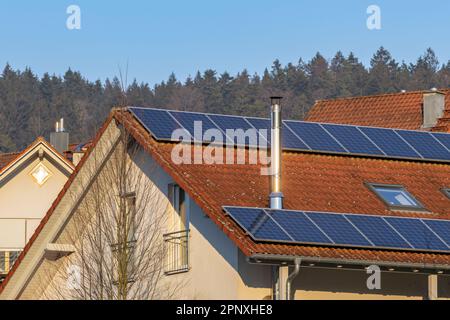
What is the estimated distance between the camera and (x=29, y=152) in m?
51.2

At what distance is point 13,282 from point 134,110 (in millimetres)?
6980

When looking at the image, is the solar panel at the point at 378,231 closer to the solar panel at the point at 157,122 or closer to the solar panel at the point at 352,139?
the solar panel at the point at 352,139

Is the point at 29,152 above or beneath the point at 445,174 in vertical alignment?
above

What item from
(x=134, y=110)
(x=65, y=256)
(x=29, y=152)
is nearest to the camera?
(x=134, y=110)

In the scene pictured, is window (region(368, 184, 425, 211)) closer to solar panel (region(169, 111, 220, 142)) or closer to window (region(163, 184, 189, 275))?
solar panel (region(169, 111, 220, 142))

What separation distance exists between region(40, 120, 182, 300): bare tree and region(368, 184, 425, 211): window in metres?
4.29

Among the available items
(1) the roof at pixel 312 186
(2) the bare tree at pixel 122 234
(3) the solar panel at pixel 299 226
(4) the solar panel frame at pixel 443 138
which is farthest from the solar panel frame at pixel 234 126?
(4) the solar panel frame at pixel 443 138

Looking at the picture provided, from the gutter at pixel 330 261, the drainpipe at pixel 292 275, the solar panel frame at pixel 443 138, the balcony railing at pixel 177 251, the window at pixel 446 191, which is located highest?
the solar panel frame at pixel 443 138

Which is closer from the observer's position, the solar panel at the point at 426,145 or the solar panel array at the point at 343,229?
the solar panel array at the point at 343,229

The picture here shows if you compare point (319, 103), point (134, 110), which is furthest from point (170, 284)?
point (319, 103)

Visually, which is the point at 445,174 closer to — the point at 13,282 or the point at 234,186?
the point at 234,186

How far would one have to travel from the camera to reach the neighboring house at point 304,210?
27672mm

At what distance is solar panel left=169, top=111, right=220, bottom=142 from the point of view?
31.0m

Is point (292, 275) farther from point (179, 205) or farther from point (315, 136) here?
point (315, 136)
